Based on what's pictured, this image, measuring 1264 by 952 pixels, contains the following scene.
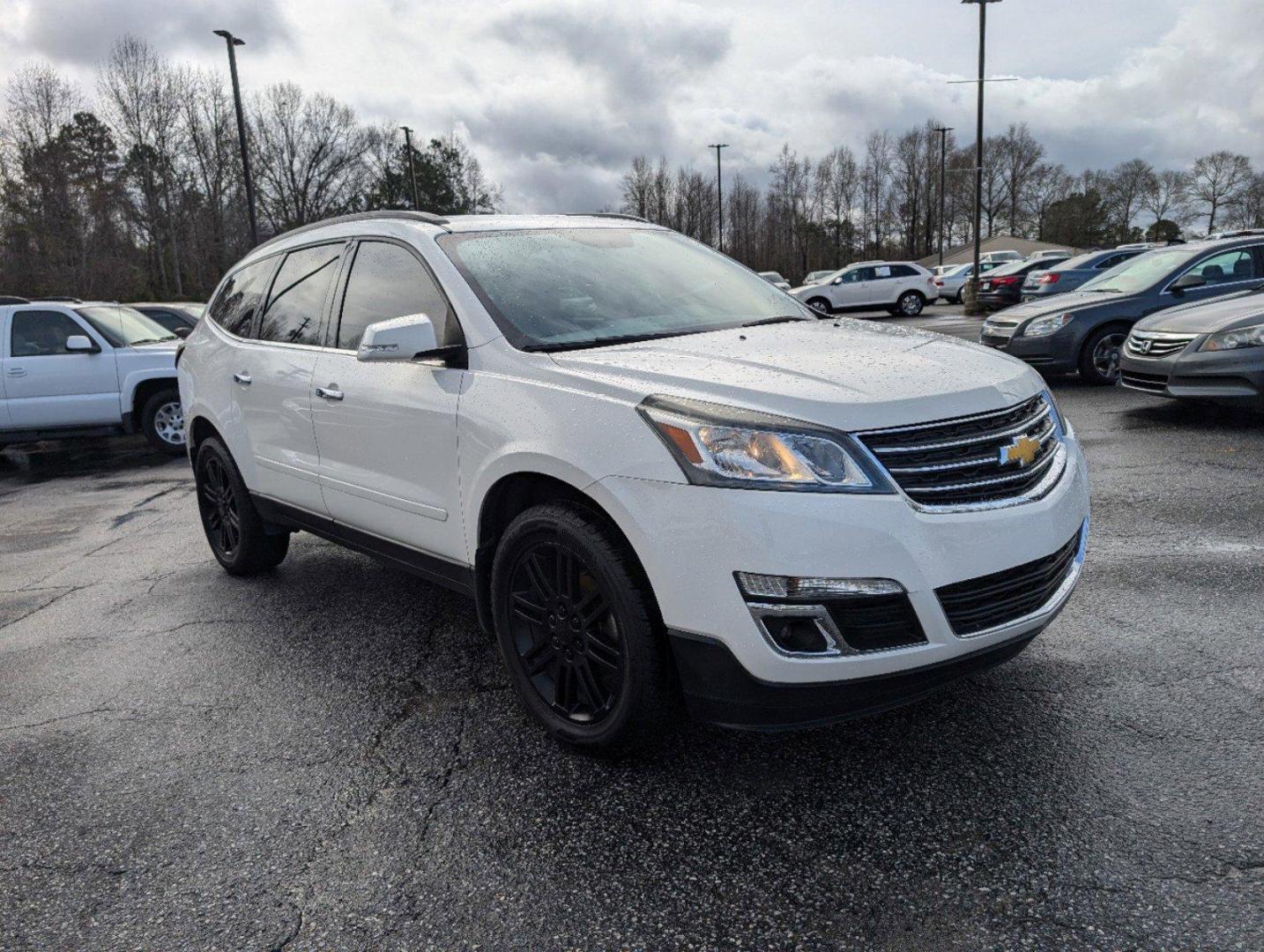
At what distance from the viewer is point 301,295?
14.5 feet

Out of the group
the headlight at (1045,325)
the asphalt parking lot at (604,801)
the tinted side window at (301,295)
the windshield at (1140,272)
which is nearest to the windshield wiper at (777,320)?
the asphalt parking lot at (604,801)

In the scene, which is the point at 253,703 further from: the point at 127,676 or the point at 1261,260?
the point at 1261,260

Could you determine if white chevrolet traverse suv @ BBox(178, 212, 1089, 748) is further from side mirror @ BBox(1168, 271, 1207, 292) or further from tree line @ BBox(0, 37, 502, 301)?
tree line @ BBox(0, 37, 502, 301)

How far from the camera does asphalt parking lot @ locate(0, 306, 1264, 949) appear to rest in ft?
7.16

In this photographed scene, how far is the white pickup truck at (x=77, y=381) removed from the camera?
10.2m

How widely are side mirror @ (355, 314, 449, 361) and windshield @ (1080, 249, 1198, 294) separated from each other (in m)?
9.59

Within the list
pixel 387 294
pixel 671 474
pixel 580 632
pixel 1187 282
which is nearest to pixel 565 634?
pixel 580 632

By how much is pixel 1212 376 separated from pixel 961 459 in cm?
631

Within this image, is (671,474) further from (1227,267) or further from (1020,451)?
(1227,267)

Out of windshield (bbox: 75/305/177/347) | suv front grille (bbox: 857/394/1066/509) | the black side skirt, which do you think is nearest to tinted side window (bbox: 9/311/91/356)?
windshield (bbox: 75/305/177/347)

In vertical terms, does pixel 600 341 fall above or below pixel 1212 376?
above

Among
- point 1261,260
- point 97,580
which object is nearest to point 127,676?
point 97,580

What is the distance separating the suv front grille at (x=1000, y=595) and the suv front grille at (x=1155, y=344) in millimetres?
6193

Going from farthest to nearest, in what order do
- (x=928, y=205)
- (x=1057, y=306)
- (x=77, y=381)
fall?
(x=928, y=205) → (x=1057, y=306) → (x=77, y=381)
